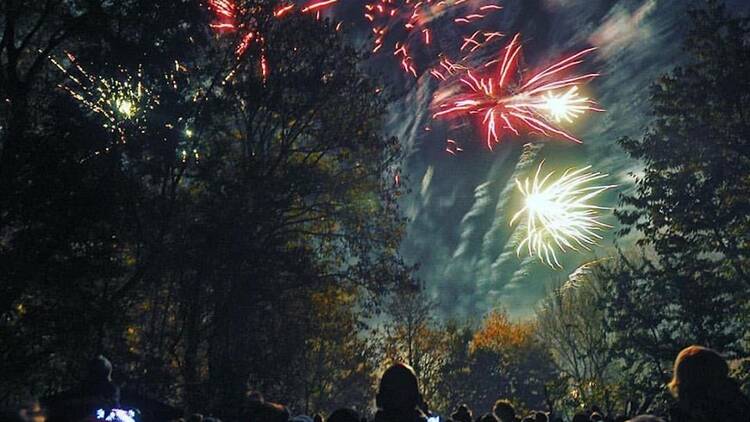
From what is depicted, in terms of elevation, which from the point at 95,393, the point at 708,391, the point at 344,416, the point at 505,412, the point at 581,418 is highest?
the point at 581,418

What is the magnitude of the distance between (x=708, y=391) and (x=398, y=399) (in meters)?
1.73

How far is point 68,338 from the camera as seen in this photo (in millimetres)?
13609

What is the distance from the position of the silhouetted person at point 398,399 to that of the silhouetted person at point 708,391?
59.8 inches

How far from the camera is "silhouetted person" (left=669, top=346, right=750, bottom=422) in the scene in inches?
119

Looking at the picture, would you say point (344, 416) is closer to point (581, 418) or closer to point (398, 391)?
point (398, 391)

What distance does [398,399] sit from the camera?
3.63 meters

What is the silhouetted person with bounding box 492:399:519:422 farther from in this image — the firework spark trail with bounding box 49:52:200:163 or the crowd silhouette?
the firework spark trail with bounding box 49:52:200:163

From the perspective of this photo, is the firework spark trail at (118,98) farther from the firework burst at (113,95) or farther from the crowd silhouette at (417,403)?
the crowd silhouette at (417,403)

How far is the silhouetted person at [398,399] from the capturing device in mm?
3611

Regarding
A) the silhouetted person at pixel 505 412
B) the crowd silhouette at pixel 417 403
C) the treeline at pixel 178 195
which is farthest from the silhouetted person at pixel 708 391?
the treeline at pixel 178 195

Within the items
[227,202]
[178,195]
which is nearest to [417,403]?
[227,202]

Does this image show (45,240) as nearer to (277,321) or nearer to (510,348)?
(277,321)

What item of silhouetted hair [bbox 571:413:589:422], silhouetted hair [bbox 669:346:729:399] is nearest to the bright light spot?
silhouetted hair [bbox 571:413:589:422]

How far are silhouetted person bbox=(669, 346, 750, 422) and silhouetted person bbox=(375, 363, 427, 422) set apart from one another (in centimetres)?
152
